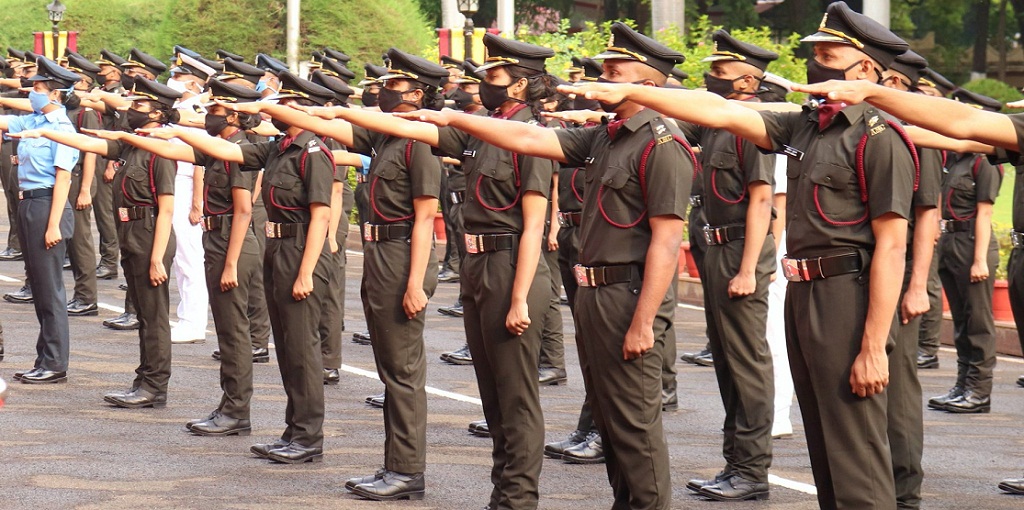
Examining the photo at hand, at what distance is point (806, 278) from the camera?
5.78 m

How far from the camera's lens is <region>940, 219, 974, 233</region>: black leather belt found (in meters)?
10.6

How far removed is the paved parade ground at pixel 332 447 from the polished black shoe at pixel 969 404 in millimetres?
128

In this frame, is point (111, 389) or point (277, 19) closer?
point (111, 389)

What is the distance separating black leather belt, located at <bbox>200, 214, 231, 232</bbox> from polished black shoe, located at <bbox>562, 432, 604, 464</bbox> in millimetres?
2790

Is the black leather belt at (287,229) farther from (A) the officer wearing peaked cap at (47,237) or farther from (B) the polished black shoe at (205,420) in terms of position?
(A) the officer wearing peaked cap at (47,237)

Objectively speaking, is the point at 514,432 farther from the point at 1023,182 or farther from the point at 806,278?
the point at 1023,182

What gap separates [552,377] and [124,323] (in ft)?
14.5

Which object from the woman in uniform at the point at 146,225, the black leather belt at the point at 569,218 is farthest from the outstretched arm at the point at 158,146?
the black leather belt at the point at 569,218

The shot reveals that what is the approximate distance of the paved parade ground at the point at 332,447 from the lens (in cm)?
753

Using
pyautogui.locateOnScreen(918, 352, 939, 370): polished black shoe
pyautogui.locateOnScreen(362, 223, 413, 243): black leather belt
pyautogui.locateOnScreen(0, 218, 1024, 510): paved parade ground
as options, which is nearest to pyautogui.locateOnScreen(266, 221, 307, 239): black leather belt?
pyautogui.locateOnScreen(362, 223, 413, 243): black leather belt

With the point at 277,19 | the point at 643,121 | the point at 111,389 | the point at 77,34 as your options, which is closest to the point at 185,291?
the point at 111,389

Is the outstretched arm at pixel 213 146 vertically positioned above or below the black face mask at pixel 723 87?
below

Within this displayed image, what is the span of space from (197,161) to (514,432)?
344 centimetres

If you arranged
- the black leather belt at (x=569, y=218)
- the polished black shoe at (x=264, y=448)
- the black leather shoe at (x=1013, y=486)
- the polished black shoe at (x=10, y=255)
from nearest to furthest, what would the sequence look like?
the black leather shoe at (x=1013, y=486) → the polished black shoe at (x=264, y=448) → the black leather belt at (x=569, y=218) → the polished black shoe at (x=10, y=255)
